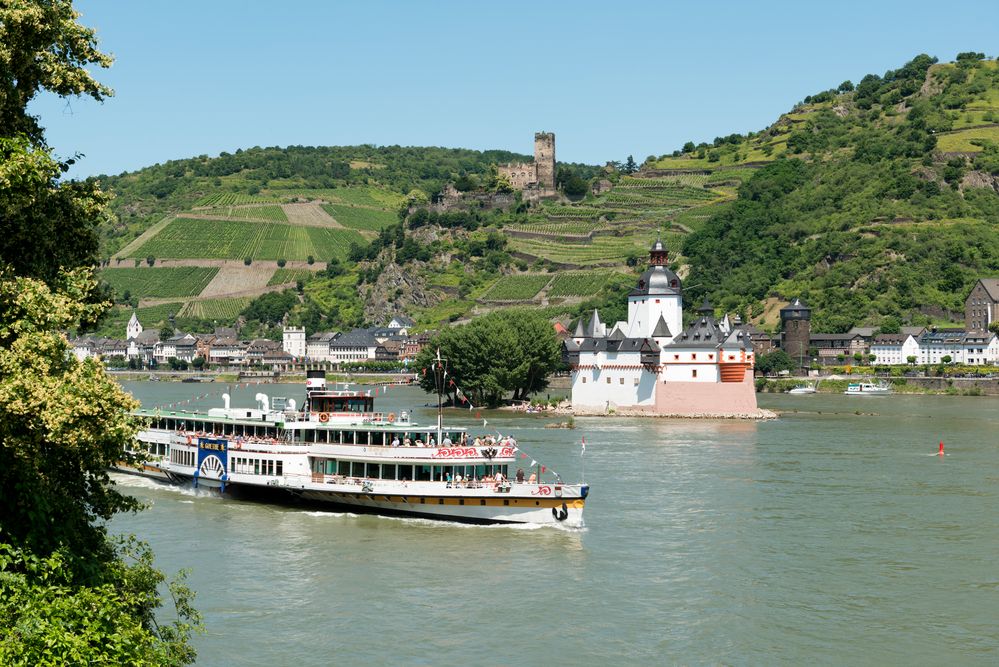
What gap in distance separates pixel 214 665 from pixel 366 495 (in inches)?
622

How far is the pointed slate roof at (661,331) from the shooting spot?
8731cm

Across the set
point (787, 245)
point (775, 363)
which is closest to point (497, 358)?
point (775, 363)

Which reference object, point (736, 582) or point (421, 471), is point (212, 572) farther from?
point (736, 582)

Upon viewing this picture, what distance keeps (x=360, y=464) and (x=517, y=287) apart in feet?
443

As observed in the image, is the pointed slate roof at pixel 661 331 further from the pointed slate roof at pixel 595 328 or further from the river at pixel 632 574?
the river at pixel 632 574

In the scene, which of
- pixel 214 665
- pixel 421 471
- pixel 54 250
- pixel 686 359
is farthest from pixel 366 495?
pixel 686 359

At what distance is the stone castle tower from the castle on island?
4749 centimetres

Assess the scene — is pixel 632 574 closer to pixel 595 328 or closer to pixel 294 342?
pixel 595 328

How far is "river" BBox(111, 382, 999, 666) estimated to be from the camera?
24531 mm

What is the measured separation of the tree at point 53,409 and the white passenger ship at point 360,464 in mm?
20303

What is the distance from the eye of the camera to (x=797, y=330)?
138625 millimetres

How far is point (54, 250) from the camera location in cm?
1616

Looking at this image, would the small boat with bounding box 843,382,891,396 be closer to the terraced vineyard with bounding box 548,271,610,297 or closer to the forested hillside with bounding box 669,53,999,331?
the forested hillside with bounding box 669,53,999,331

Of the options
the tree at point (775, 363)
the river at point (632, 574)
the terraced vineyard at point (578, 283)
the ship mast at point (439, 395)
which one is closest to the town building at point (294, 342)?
the terraced vineyard at point (578, 283)
